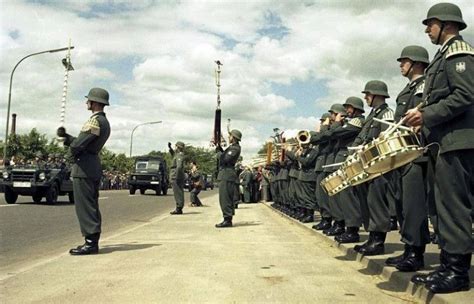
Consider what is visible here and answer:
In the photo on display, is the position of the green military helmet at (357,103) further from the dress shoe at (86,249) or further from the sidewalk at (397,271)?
the dress shoe at (86,249)

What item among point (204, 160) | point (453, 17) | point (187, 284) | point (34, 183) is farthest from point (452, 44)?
point (204, 160)

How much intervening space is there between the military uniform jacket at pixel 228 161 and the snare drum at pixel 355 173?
6.87 meters

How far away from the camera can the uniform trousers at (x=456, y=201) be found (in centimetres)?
459

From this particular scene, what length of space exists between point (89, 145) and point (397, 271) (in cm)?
448

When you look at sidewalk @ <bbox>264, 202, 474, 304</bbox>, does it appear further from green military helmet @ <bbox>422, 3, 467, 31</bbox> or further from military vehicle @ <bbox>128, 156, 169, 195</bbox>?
military vehicle @ <bbox>128, 156, 169, 195</bbox>

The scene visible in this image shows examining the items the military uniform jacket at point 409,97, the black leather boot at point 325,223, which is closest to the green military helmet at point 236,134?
the black leather boot at point 325,223

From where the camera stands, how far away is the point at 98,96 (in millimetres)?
8094

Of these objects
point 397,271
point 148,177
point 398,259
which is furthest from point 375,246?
point 148,177

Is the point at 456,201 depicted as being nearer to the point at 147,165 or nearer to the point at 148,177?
the point at 148,177

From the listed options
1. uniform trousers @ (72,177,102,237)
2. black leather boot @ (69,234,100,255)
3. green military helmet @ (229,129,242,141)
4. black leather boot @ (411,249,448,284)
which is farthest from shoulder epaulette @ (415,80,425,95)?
green military helmet @ (229,129,242,141)

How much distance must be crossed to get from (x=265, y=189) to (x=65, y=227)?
1744 cm

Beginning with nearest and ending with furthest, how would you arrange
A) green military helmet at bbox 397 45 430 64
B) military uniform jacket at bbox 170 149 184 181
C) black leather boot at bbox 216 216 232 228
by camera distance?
green military helmet at bbox 397 45 430 64, black leather boot at bbox 216 216 232 228, military uniform jacket at bbox 170 149 184 181

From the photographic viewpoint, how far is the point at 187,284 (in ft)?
18.2

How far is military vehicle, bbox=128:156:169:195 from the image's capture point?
3694cm
